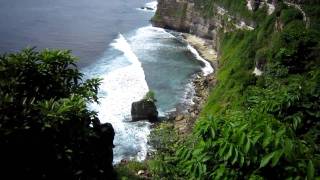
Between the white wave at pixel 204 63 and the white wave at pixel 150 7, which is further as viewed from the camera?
the white wave at pixel 150 7

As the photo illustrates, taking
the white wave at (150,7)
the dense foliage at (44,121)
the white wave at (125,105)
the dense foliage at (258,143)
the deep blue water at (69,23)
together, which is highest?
the dense foliage at (258,143)

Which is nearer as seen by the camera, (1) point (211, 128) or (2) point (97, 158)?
(1) point (211, 128)

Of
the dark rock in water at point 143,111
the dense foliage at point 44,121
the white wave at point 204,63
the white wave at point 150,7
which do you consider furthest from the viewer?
the white wave at point 150,7

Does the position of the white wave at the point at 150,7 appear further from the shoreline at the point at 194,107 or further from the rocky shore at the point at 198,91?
the shoreline at the point at 194,107

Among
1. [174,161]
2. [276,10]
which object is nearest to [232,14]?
[276,10]

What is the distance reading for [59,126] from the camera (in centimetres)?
1416

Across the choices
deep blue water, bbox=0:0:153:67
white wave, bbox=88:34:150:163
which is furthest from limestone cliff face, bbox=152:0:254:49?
white wave, bbox=88:34:150:163

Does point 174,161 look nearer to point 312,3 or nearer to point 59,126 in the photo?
point 59,126

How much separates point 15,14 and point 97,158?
94.5 meters

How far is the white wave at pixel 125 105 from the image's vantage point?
155ft

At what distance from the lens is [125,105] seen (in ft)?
193

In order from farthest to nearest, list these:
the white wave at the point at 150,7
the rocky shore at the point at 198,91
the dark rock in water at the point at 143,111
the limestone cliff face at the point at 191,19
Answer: the white wave at the point at 150,7 < the limestone cliff face at the point at 191,19 < the dark rock in water at the point at 143,111 < the rocky shore at the point at 198,91

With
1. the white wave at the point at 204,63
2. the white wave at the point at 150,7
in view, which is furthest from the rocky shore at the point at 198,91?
the white wave at the point at 150,7

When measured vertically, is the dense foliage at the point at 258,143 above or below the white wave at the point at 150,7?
above
